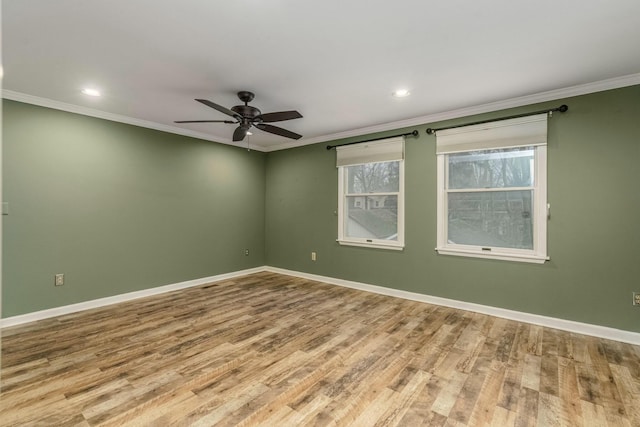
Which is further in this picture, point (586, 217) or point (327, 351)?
point (586, 217)

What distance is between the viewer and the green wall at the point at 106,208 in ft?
12.2

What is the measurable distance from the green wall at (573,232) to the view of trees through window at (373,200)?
278mm

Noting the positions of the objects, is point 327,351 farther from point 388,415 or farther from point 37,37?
point 37,37

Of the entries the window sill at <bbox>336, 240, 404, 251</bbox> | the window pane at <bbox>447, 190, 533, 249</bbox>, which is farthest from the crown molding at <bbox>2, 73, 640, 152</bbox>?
the window sill at <bbox>336, 240, 404, 251</bbox>

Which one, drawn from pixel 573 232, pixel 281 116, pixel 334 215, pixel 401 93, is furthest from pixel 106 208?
pixel 573 232

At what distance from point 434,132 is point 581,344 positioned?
2.73 meters

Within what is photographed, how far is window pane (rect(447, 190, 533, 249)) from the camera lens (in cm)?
385

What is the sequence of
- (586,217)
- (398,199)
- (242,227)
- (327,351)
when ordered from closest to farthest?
(327,351) < (586,217) < (398,199) < (242,227)

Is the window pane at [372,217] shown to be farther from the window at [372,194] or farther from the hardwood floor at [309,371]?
the hardwood floor at [309,371]

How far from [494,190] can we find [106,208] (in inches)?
187

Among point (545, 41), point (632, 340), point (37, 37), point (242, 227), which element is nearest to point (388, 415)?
point (632, 340)

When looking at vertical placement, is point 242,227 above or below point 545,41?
below

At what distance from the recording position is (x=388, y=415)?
2.25m

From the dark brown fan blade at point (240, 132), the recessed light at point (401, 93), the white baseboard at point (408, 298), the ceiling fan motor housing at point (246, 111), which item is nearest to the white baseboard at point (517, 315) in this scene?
the white baseboard at point (408, 298)
